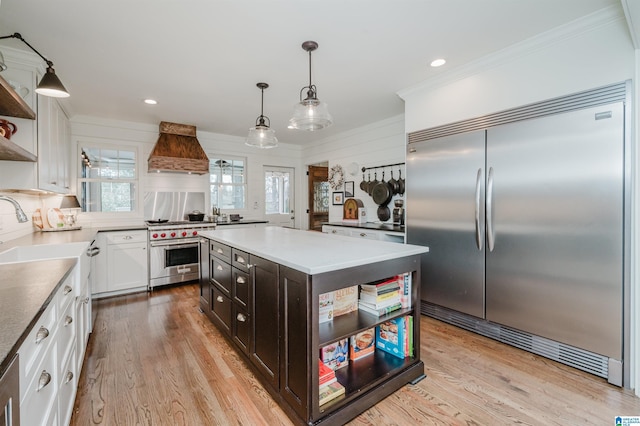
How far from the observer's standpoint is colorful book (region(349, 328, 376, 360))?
2031 mm

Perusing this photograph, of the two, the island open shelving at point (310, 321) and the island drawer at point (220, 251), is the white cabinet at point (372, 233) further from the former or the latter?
the island drawer at point (220, 251)

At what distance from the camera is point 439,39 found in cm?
235

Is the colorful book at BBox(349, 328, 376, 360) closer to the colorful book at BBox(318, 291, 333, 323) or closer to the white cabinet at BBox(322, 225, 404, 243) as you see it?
the colorful book at BBox(318, 291, 333, 323)

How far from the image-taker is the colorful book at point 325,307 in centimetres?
183

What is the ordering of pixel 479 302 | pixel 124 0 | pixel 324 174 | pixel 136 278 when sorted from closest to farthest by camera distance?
1. pixel 124 0
2. pixel 479 302
3. pixel 136 278
4. pixel 324 174

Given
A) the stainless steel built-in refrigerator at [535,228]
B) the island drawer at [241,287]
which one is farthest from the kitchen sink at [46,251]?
the stainless steel built-in refrigerator at [535,228]

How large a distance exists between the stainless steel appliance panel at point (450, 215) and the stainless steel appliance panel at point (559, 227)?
0.11 metres

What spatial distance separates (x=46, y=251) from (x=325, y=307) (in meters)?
2.31

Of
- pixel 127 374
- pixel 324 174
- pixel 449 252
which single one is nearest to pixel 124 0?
pixel 127 374

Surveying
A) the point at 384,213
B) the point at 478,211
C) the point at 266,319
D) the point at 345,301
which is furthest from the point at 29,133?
the point at 384,213

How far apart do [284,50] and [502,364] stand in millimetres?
3087

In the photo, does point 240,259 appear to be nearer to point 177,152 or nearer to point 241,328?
point 241,328

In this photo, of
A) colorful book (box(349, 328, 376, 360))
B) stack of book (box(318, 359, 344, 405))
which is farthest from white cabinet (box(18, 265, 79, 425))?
colorful book (box(349, 328, 376, 360))

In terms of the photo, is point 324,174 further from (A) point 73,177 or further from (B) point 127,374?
(B) point 127,374
